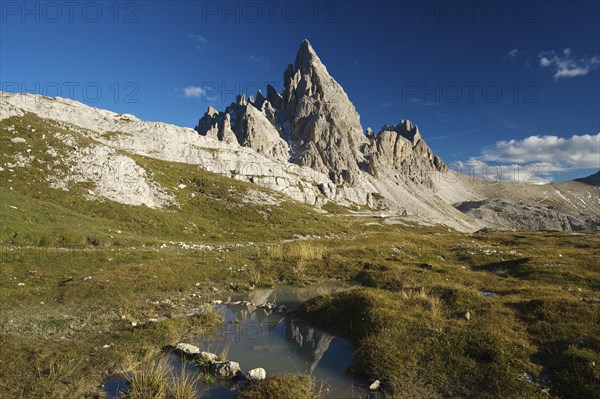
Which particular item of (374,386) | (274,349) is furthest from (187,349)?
(374,386)

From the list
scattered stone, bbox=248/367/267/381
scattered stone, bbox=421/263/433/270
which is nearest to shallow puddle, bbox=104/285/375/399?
scattered stone, bbox=248/367/267/381

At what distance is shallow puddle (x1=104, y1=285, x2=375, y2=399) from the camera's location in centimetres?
1134

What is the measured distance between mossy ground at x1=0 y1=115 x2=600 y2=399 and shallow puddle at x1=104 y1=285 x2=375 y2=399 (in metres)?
0.90

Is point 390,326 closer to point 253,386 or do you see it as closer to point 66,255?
point 253,386

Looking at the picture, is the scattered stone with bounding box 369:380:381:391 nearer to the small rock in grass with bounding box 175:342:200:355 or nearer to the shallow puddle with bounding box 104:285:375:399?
the shallow puddle with bounding box 104:285:375:399

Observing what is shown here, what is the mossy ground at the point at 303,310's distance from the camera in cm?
1153

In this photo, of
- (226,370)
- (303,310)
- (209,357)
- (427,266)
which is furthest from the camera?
(427,266)

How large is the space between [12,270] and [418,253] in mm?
41976

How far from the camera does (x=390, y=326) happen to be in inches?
604

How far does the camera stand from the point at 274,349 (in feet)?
48.0

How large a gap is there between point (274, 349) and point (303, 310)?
519 cm

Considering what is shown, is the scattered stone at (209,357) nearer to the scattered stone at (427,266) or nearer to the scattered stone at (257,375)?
the scattered stone at (257,375)

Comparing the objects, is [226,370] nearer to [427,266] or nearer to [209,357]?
[209,357]

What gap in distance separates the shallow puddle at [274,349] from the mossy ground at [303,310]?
2.95 feet
